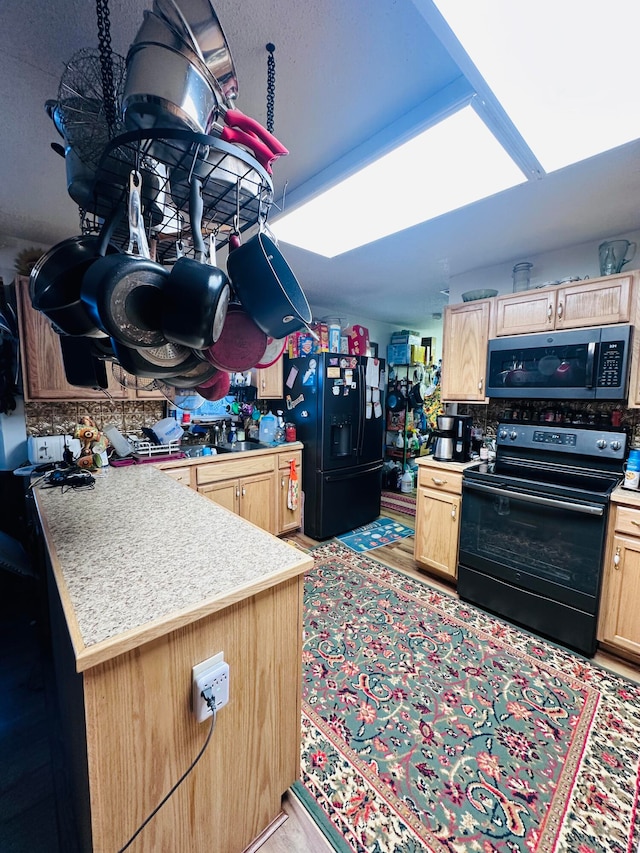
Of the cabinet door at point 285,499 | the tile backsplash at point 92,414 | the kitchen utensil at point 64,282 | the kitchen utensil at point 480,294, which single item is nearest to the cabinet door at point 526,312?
the kitchen utensil at point 480,294

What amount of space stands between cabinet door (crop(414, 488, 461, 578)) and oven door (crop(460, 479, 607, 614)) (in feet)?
0.37

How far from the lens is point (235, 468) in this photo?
2.97 m

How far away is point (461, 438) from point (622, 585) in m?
1.24

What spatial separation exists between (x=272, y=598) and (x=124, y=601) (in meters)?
0.38

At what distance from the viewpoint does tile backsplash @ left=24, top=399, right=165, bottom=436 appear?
2.52 metres

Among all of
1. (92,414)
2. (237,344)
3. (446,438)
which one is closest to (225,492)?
(92,414)

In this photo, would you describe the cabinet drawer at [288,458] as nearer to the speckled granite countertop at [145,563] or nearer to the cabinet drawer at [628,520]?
the speckled granite countertop at [145,563]

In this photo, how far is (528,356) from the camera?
2330 mm

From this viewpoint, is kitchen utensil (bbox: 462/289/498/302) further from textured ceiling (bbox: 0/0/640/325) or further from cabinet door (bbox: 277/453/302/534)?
cabinet door (bbox: 277/453/302/534)

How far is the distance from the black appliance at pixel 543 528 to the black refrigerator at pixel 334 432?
1.28 metres

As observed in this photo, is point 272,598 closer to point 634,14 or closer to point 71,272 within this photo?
point 71,272

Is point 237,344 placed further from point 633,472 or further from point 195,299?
point 633,472

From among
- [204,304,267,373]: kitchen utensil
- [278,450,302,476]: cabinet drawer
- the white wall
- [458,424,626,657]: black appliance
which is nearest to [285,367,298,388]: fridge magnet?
[278,450,302,476]: cabinet drawer

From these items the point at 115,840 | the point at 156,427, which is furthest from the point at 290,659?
the point at 156,427
